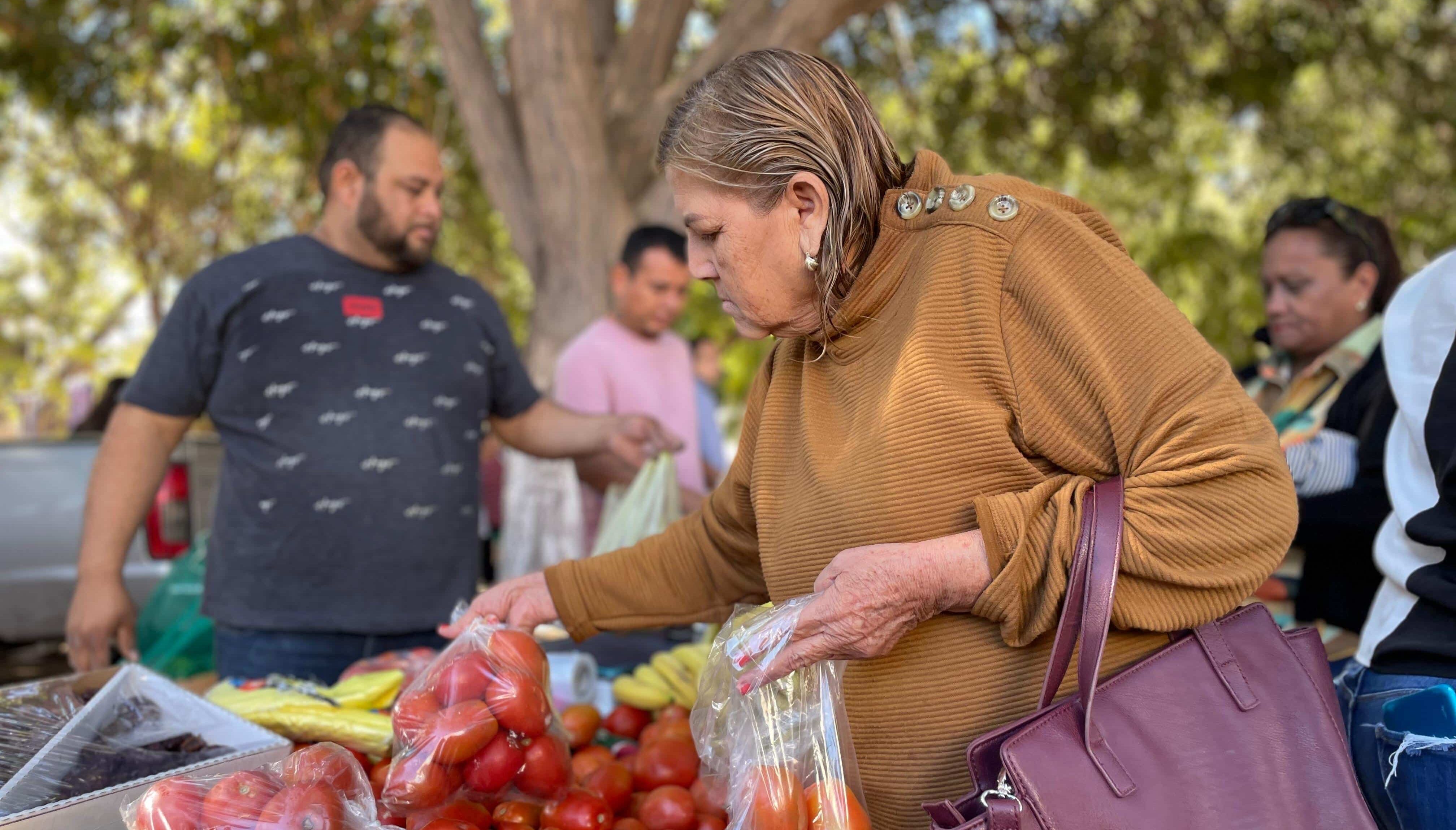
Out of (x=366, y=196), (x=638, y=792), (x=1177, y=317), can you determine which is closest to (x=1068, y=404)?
(x=1177, y=317)

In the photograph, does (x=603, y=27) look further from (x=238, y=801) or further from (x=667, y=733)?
(x=238, y=801)

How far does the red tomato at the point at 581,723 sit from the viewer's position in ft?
7.53

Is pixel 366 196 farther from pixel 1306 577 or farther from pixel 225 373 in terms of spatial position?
pixel 1306 577

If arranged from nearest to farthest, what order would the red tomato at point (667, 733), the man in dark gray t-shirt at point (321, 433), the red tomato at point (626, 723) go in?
the red tomato at point (667, 733) → the red tomato at point (626, 723) → the man in dark gray t-shirt at point (321, 433)

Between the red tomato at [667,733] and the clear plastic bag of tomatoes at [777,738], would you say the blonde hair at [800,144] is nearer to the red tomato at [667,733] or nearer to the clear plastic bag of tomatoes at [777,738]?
the clear plastic bag of tomatoes at [777,738]

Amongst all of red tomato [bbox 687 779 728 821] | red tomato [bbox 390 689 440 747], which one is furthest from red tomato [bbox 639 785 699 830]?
red tomato [bbox 390 689 440 747]

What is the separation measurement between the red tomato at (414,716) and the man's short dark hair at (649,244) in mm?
2699

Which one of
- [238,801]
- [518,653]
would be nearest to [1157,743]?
[518,653]

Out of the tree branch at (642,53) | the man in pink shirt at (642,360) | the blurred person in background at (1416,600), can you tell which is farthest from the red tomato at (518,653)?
the tree branch at (642,53)

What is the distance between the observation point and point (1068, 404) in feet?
4.81

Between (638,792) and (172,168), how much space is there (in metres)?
13.8

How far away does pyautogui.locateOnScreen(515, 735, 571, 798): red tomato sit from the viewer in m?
1.83

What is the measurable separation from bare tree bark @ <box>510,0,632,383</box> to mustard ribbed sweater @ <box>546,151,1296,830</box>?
380 cm

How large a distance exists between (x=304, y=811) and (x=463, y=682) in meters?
0.35
